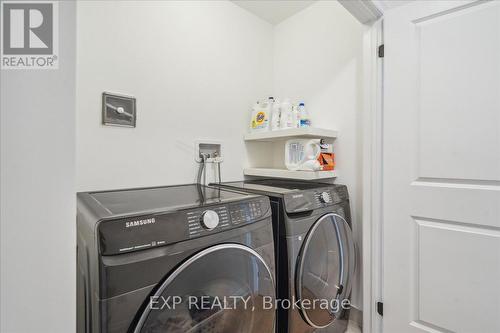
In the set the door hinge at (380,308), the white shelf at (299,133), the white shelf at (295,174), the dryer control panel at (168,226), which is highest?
the white shelf at (299,133)

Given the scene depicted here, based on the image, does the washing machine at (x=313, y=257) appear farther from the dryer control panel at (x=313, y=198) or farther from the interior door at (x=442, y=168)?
the interior door at (x=442, y=168)

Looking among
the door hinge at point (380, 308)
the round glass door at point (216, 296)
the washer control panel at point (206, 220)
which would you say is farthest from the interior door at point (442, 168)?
the washer control panel at point (206, 220)

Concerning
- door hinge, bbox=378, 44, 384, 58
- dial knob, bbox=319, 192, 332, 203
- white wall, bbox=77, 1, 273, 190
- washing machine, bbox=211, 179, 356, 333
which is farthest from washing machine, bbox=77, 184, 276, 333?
door hinge, bbox=378, 44, 384, 58

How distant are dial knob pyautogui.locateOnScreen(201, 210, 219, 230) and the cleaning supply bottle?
1.17 metres

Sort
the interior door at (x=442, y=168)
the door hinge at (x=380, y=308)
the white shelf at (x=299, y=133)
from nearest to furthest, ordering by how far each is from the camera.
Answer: the interior door at (x=442, y=168) < the door hinge at (x=380, y=308) < the white shelf at (x=299, y=133)

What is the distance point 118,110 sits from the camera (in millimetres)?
1391

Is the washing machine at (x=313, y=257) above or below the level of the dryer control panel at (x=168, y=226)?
below

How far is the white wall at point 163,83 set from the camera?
132 centimetres

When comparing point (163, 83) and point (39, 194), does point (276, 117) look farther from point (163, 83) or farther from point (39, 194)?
point (39, 194)

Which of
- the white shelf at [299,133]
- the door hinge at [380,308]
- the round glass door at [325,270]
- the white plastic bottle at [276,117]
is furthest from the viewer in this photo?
the white plastic bottle at [276,117]

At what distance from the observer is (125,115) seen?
1425mm

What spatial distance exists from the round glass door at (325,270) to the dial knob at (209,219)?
57cm

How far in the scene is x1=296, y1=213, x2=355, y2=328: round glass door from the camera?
4.18 ft

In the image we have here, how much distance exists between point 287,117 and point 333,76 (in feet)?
1.58
